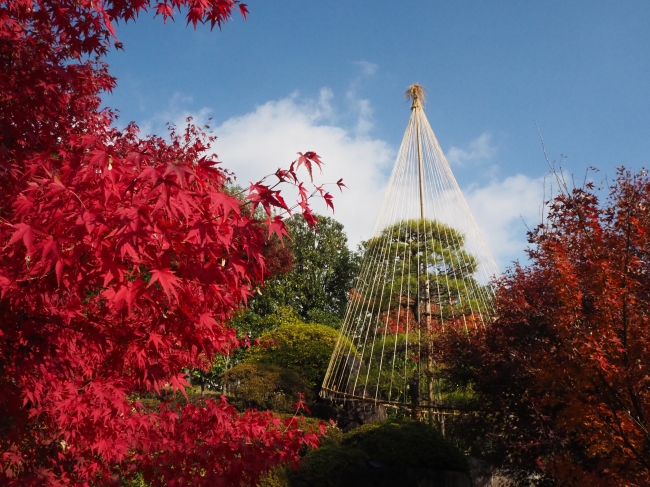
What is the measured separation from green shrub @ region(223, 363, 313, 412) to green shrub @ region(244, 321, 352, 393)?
146 centimetres

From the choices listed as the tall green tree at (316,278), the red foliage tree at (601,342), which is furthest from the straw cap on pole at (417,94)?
the tall green tree at (316,278)

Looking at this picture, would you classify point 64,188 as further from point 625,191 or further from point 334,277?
point 334,277

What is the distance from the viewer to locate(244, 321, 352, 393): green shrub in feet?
36.6

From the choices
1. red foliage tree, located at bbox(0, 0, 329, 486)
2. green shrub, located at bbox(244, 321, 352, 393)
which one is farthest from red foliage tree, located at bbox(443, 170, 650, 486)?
green shrub, located at bbox(244, 321, 352, 393)

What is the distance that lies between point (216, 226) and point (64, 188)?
0.52 metres

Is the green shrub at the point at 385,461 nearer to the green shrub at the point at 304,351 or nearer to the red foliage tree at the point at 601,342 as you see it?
the red foliage tree at the point at 601,342

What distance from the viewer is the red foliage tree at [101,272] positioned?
171 centimetres

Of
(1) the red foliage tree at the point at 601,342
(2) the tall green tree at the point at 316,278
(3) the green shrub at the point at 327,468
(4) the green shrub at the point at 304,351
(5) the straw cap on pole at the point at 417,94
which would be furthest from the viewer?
(2) the tall green tree at the point at 316,278

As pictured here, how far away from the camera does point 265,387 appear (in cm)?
885

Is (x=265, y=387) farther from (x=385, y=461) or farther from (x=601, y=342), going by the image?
(x=601, y=342)

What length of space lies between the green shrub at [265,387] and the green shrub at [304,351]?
1463mm

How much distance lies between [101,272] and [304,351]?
32.4 ft

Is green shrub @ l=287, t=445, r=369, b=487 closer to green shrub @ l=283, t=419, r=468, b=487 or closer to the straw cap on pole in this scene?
green shrub @ l=283, t=419, r=468, b=487

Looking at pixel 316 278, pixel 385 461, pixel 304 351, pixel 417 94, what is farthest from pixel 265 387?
pixel 316 278
